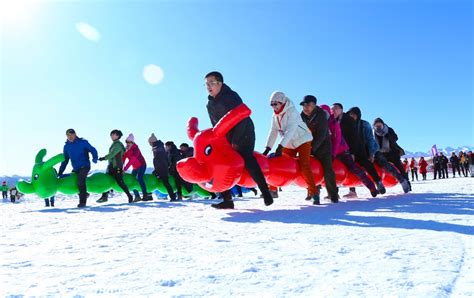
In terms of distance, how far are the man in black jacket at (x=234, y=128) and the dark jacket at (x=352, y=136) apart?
8.99 ft

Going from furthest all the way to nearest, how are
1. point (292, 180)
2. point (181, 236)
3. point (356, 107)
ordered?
point (356, 107) < point (292, 180) < point (181, 236)

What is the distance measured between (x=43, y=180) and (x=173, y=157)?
3754 mm

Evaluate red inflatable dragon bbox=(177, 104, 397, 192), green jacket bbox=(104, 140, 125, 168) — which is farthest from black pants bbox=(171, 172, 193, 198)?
red inflatable dragon bbox=(177, 104, 397, 192)

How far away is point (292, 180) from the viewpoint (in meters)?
5.67

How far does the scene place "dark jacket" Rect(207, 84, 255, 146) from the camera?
200 inches

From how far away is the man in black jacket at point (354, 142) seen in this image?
7172mm

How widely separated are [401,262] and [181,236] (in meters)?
1.59

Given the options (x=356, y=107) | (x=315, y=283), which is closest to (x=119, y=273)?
(x=315, y=283)

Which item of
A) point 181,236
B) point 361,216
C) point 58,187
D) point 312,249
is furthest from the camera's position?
point 58,187

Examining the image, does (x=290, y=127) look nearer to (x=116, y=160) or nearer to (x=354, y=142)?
(x=354, y=142)

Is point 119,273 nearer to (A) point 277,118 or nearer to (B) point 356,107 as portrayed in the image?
(A) point 277,118

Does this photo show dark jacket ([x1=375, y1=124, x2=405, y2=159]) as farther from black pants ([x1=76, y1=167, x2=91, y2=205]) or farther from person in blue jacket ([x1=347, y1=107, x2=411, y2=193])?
black pants ([x1=76, y1=167, x2=91, y2=205])

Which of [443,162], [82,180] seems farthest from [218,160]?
[443,162]

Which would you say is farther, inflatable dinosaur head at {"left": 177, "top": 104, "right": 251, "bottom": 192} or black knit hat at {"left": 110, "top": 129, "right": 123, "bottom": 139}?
black knit hat at {"left": 110, "top": 129, "right": 123, "bottom": 139}
